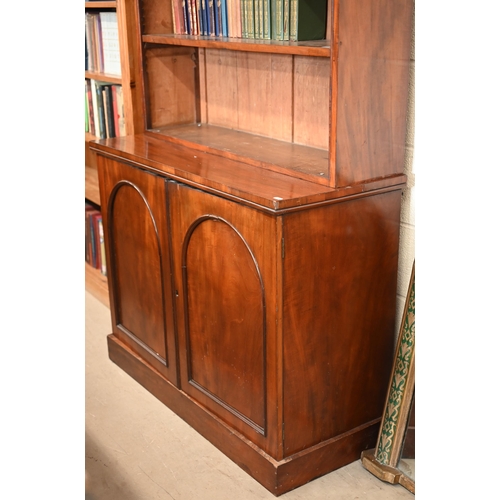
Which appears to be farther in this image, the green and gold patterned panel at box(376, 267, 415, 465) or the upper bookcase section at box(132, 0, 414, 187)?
the green and gold patterned panel at box(376, 267, 415, 465)

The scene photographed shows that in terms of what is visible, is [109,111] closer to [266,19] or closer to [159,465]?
[266,19]

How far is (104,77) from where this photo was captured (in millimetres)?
3045

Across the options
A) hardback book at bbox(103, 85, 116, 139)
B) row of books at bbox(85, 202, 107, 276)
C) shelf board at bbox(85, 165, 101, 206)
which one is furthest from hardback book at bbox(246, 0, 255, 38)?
row of books at bbox(85, 202, 107, 276)

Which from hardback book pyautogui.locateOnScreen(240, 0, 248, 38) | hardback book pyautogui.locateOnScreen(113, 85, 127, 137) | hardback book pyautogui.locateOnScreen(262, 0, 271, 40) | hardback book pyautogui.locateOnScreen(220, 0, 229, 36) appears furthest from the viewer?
hardback book pyautogui.locateOnScreen(113, 85, 127, 137)

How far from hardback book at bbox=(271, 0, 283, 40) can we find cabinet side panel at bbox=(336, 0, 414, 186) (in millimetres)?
370

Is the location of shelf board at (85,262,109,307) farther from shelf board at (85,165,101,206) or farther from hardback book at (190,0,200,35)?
hardback book at (190,0,200,35)

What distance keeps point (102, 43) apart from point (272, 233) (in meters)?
1.87

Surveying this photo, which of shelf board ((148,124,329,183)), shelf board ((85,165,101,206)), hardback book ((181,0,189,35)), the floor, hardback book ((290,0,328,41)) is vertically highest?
hardback book ((181,0,189,35))

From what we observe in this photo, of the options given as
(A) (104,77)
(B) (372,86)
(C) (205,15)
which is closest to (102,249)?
(A) (104,77)

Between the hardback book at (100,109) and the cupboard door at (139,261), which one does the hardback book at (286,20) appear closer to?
the cupboard door at (139,261)

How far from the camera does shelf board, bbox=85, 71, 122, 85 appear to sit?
2961mm

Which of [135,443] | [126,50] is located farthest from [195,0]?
[135,443]

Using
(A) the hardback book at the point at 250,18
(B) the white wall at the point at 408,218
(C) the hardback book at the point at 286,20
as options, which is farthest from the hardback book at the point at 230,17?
(B) the white wall at the point at 408,218
